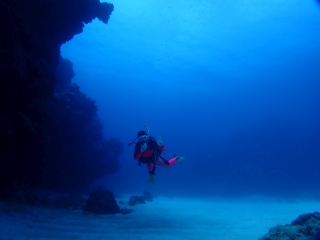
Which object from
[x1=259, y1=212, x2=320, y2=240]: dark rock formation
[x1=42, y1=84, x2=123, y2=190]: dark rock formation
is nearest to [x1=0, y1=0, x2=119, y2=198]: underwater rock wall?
[x1=42, y1=84, x2=123, y2=190]: dark rock formation

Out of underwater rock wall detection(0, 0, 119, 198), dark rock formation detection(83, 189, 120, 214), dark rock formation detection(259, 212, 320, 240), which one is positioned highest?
underwater rock wall detection(0, 0, 119, 198)

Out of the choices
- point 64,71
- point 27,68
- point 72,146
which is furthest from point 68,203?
point 64,71

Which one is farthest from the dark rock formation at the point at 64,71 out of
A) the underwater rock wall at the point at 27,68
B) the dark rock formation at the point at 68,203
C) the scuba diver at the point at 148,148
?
the scuba diver at the point at 148,148

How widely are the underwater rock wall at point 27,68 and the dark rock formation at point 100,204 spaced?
3.55m

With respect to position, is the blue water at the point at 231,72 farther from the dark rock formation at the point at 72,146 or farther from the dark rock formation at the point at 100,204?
the dark rock formation at the point at 100,204

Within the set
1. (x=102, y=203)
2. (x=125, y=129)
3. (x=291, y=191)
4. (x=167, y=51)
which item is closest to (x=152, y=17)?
(x=167, y=51)

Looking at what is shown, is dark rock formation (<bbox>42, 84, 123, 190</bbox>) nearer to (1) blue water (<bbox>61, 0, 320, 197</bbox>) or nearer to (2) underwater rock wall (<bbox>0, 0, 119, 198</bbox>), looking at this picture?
(2) underwater rock wall (<bbox>0, 0, 119, 198</bbox>)

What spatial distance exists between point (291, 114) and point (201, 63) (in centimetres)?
5464

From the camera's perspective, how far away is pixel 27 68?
8.53m

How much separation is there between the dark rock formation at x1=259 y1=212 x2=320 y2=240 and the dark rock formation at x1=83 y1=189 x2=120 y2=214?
7304 millimetres

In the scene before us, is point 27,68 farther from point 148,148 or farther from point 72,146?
point 72,146

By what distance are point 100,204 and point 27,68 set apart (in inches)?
273

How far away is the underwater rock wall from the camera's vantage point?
24.6 ft

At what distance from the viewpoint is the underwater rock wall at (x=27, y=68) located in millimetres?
7484
